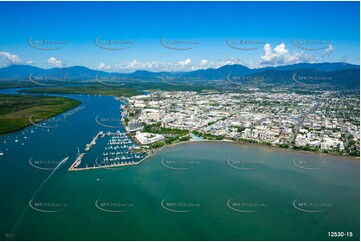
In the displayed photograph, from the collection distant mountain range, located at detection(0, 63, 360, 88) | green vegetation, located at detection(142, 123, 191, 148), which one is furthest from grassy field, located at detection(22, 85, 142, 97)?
green vegetation, located at detection(142, 123, 191, 148)

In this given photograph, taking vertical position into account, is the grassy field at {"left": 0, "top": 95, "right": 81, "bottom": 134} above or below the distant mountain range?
below

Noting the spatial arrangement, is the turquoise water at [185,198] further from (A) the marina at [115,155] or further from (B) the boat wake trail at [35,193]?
(A) the marina at [115,155]

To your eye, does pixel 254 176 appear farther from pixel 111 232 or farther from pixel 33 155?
pixel 33 155

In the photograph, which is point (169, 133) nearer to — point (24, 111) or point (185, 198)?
point (185, 198)

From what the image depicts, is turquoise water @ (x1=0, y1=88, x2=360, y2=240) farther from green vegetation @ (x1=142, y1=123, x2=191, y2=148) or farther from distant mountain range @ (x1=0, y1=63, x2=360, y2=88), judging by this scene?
distant mountain range @ (x1=0, y1=63, x2=360, y2=88)

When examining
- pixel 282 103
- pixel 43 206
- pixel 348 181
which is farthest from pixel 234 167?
pixel 282 103

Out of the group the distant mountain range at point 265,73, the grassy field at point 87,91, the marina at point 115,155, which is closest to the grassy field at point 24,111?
the marina at point 115,155
